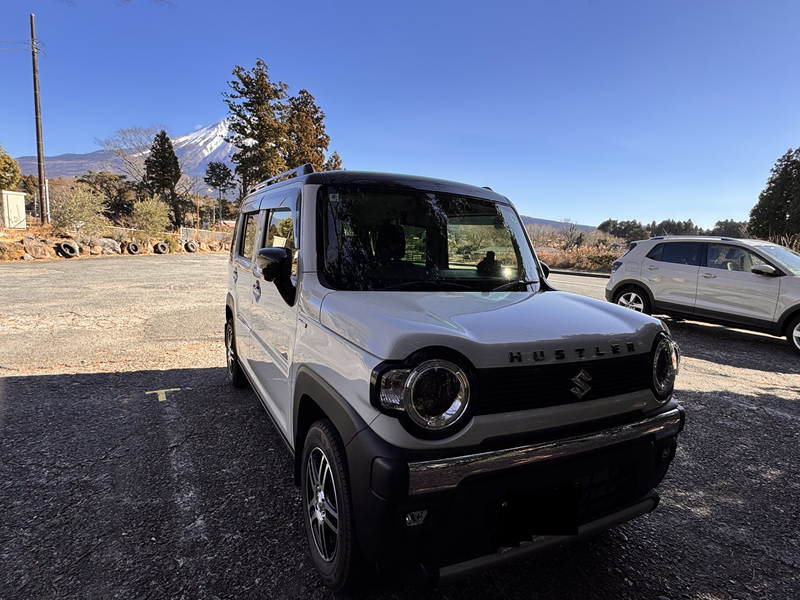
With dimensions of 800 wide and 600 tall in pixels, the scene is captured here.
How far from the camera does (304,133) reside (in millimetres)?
40344

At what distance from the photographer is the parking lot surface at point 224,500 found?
2031 mm

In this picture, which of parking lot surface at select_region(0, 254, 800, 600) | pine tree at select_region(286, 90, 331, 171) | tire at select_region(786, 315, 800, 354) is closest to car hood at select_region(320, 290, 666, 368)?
parking lot surface at select_region(0, 254, 800, 600)

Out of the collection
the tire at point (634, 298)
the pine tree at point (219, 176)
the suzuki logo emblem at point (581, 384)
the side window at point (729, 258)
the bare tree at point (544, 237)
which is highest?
the pine tree at point (219, 176)

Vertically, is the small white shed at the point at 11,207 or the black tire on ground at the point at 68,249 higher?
the small white shed at the point at 11,207

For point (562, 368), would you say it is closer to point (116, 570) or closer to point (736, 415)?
point (116, 570)

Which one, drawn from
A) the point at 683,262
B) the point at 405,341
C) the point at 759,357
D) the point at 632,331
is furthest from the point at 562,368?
the point at 683,262

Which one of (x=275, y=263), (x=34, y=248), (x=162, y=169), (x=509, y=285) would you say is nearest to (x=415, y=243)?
(x=509, y=285)

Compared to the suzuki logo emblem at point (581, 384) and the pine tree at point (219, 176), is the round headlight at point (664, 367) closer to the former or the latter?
the suzuki logo emblem at point (581, 384)

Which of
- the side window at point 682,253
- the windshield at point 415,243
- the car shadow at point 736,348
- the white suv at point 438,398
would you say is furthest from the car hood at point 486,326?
the side window at point 682,253

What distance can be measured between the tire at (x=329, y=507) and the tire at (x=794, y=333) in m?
7.64

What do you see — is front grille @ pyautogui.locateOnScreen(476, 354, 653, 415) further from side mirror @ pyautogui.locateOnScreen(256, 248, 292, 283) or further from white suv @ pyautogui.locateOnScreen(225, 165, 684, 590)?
side mirror @ pyautogui.locateOnScreen(256, 248, 292, 283)

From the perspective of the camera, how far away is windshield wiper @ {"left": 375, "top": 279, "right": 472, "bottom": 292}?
7.50ft

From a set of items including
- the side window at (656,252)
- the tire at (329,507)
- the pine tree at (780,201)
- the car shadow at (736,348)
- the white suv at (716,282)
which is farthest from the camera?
the pine tree at (780,201)

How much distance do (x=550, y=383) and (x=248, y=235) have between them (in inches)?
118
